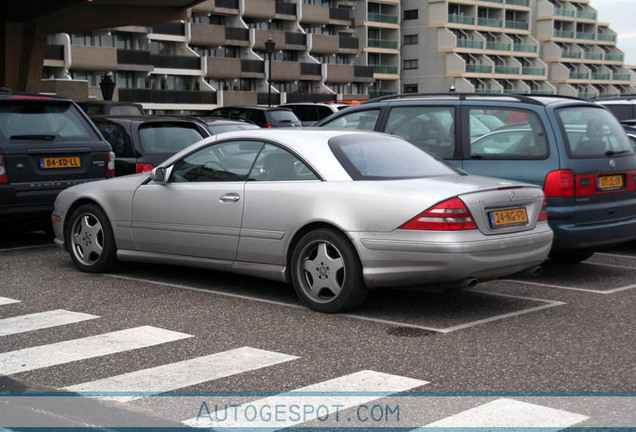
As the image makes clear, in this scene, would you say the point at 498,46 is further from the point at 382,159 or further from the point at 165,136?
the point at 382,159

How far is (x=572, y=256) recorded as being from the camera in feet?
35.1

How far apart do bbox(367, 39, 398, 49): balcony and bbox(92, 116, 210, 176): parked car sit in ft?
252

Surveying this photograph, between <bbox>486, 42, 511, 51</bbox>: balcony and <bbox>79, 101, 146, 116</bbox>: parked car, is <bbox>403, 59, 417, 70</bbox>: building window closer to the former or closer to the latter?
<bbox>486, 42, 511, 51</bbox>: balcony

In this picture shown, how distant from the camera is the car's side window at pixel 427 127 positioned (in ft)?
33.0

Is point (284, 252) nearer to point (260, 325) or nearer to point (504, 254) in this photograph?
point (260, 325)

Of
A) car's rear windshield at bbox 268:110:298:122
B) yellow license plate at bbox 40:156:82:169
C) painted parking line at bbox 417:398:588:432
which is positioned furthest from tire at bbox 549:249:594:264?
car's rear windshield at bbox 268:110:298:122

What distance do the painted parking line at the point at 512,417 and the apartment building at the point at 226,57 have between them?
50624mm

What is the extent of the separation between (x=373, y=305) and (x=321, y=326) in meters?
1.00

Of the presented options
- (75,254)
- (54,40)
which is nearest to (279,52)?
(54,40)

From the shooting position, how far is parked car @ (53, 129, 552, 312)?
7.46m

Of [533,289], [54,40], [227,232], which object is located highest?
[54,40]

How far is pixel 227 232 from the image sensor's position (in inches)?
336

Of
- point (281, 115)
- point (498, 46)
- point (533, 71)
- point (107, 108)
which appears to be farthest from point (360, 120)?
point (533, 71)

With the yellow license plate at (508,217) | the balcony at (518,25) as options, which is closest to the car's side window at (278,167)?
the yellow license plate at (508,217)
